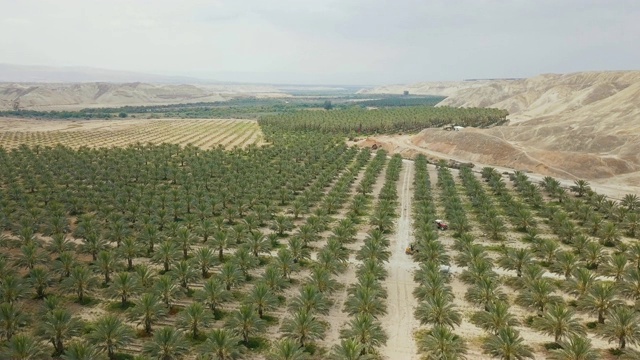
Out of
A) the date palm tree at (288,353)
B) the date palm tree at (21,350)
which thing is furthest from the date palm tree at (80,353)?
the date palm tree at (288,353)

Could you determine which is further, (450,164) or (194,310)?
(450,164)

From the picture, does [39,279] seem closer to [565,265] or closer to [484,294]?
[484,294]

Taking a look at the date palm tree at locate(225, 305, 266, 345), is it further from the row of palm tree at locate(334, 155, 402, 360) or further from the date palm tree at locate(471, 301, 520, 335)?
the date palm tree at locate(471, 301, 520, 335)

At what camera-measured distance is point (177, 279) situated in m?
44.6

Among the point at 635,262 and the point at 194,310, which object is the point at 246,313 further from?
the point at 635,262

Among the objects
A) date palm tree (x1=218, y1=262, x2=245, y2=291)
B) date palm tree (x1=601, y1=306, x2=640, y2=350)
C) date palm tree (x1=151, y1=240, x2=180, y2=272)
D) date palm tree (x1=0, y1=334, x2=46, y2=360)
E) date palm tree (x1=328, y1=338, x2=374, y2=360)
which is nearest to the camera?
date palm tree (x1=0, y1=334, x2=46, y2=360)

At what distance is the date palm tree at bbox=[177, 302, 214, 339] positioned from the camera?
35969mm

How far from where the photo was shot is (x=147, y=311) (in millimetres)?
36438

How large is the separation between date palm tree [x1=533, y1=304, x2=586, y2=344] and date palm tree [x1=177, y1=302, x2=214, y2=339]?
2636 cm

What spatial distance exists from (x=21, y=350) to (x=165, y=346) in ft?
29.5

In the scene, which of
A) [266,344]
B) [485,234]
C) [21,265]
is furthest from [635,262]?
[21,265]

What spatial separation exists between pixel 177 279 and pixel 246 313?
1220cm

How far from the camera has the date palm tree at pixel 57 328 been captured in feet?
109

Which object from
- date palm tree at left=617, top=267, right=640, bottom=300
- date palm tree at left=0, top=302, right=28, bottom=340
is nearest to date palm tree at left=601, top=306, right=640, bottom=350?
date palm tree at left=617, top=267, right=640, bottom=300
